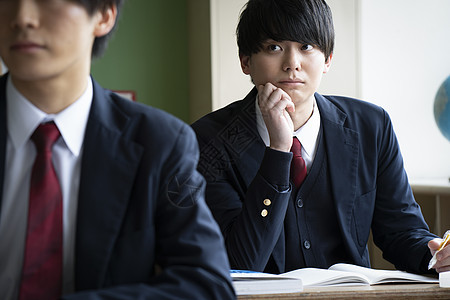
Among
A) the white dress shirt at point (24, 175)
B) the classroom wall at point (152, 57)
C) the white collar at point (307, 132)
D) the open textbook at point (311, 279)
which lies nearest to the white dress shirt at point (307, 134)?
the white collar at point (307, 132)

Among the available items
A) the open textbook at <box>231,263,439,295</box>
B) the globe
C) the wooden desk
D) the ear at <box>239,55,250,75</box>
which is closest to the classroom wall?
the globe

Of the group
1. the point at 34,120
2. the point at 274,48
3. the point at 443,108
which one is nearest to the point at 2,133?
the point at 34,120

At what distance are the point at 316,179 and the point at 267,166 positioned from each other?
228 millimetres

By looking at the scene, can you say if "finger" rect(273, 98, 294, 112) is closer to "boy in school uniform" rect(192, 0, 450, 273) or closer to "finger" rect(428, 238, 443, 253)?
"boy in school uniform" rect(192, 0, 450, 273)

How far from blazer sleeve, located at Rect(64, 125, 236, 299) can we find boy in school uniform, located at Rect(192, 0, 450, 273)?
64cm

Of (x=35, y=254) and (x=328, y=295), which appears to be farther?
(x=328, y=295)

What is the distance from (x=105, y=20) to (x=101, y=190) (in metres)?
0.32

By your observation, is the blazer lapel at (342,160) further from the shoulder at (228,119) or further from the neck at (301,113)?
the shoulder at (228,119)

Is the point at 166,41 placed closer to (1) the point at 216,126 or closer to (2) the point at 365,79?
(2) the point at 365,79

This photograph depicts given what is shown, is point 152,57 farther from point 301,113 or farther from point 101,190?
point 101,190

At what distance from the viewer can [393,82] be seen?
12.1 feet

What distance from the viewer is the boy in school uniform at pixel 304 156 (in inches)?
74.1

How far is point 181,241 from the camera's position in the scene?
1114 mm

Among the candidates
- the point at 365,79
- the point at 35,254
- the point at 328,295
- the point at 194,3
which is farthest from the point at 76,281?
the point at 194,3
